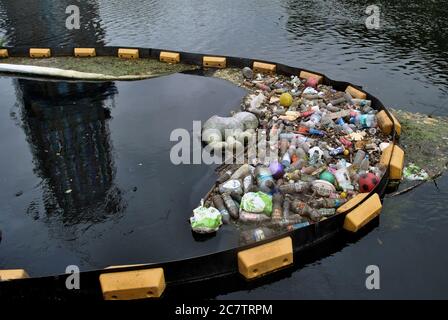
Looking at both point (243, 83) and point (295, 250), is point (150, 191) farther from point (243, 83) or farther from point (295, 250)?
point (243, 83)

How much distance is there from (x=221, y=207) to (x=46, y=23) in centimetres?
2245

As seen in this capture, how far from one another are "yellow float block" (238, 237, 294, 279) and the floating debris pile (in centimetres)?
60

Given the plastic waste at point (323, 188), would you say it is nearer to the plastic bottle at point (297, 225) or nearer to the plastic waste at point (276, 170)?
the plastic waste at point (276, 170)

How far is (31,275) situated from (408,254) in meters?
7.18

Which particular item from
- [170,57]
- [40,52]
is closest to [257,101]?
[170,57]

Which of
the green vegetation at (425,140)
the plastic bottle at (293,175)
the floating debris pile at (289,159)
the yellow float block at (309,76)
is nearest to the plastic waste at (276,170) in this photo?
the floating debris pile at (289,159)

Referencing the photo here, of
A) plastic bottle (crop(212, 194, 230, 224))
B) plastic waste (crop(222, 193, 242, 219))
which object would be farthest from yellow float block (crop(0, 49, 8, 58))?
plastic waste (crop(222, 193, 242, 219))

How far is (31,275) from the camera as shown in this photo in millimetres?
7582

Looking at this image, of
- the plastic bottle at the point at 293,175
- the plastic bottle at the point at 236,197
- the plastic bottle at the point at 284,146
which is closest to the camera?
the plastic bottle at the point at 236,197

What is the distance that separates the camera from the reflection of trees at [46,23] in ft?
74.1

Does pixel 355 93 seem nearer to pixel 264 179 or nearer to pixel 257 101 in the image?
pixel 257 101

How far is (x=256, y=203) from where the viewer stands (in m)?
8.62

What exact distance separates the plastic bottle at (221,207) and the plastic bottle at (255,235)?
18.8 inches

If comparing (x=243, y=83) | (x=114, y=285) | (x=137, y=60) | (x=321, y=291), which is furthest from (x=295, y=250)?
(x=137, y=60)
